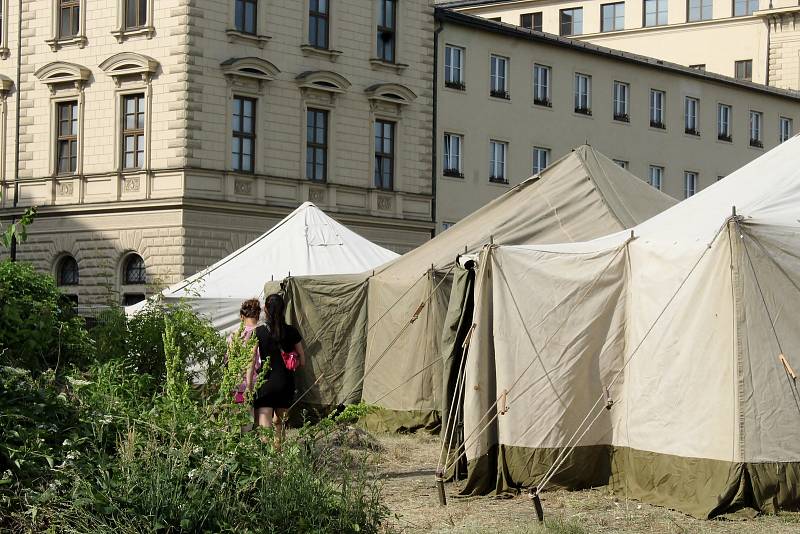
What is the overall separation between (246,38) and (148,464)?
1218 inches

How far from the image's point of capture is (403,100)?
42094 millimetres

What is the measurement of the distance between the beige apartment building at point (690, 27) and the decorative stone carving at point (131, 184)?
3221 centimetres

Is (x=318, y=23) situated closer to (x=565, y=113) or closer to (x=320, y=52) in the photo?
(x=320, y=52)

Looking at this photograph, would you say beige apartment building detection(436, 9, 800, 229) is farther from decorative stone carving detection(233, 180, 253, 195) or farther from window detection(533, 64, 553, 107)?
decorative stone carving detection(233, 180, 253, 195)

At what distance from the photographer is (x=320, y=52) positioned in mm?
39906

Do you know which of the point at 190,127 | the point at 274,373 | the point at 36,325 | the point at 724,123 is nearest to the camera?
the point at 36,325

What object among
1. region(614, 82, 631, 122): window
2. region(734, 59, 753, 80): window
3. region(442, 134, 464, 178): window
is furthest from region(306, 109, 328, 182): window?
region(734, 59, 753, 80): window

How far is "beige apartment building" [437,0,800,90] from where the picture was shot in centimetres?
6116

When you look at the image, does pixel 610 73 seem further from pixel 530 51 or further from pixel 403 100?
pixel 403 100

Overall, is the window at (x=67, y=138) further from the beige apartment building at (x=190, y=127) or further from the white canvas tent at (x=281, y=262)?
the white canvas tent at (x=281, y=262)

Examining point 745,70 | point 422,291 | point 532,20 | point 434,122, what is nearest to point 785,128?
point 745,70

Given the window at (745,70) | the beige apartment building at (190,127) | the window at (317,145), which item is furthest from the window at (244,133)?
the window at (745,70)

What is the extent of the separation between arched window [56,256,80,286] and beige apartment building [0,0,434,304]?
0.06m

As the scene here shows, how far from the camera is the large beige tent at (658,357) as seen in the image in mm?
11008
